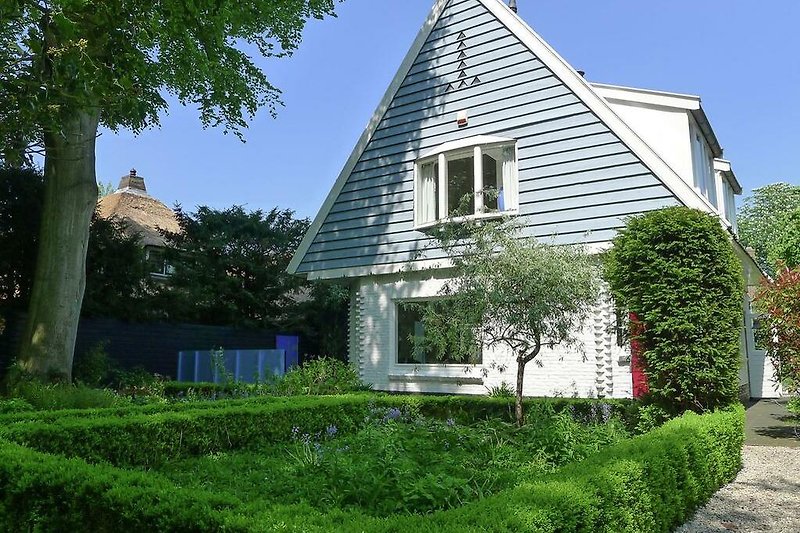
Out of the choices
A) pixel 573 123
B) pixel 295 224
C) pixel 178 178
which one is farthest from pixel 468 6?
pixel 178 178

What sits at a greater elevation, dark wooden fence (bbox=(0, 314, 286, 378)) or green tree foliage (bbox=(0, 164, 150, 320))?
green tree foliage (bbox=(0, 164, 150, 320))

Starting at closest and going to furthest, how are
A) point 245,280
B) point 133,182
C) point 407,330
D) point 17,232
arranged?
point 407,330, point 17,232, point 245,280, point 133,182

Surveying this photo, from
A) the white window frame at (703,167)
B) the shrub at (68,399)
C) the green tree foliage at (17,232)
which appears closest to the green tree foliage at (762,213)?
the white window frame at (703,167)

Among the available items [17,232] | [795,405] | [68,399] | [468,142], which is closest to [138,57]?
[68,399]

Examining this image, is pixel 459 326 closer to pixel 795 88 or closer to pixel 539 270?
pixel 539 270

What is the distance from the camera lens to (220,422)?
27.3ft

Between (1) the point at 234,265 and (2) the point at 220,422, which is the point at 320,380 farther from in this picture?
(1) the point at 234,265

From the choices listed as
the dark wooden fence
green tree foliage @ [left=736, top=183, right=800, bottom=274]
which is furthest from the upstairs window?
green tree foliage @ [left=736, top=183, right=800, bottom=274]

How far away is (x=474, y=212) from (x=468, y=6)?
476 cm

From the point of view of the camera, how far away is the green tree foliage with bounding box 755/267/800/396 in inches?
383

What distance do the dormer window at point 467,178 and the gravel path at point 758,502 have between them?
6.08 metres

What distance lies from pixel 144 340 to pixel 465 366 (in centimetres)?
1011

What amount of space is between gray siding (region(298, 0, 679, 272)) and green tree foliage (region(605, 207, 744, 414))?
2348mm

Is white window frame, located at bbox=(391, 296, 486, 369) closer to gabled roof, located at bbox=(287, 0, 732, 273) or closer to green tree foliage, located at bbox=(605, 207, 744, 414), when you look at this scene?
gabled roof, located at bbox=(287, 0, 732, 273)
